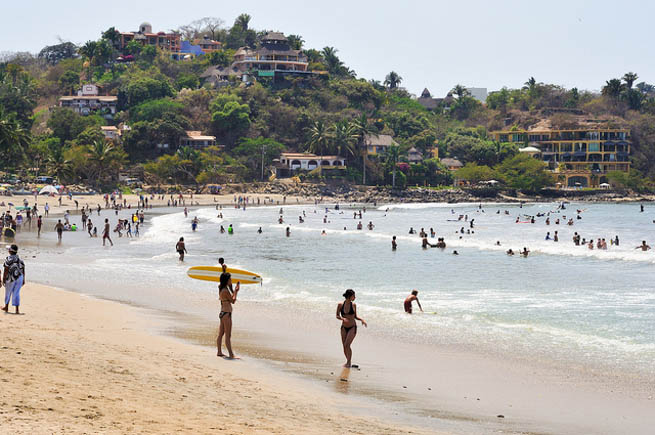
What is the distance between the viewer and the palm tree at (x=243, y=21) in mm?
170500

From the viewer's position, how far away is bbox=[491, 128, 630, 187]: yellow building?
426ft

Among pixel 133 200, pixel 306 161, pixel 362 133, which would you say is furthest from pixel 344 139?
pixel 133 200

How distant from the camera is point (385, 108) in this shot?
145875mm

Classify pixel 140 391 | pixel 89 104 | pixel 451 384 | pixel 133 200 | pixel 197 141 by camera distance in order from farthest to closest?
pixel 89 104 → pixel 197 141 → pixel 133 200 → pixel 451 384 → pixel 140 391

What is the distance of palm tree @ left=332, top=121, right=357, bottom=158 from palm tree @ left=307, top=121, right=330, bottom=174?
1283mm

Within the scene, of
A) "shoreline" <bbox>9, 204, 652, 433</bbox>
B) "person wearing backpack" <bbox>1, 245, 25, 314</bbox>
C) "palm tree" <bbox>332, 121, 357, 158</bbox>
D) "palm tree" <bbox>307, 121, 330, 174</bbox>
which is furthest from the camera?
"palm tree" <bbox>307, 121, 330, 174</bbox>

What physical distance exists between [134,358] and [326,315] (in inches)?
327

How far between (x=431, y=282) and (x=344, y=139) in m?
92.2

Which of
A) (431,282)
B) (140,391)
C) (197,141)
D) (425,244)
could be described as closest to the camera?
(140,391)

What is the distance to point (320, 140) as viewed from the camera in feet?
385

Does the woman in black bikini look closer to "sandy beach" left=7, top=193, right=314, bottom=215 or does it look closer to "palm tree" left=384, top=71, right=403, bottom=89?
"sandy beach" left=7, top=193, right=314, bottom=215

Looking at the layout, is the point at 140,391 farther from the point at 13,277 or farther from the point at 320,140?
the point at 320,140

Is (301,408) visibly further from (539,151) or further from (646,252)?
(539,151)

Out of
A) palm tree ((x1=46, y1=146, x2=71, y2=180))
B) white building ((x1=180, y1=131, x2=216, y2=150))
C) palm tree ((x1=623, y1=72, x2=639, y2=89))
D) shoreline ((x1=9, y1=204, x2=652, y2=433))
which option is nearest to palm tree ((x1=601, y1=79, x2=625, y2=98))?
palm tree ((x1=623, y1=72, x2=639, y2=89))
